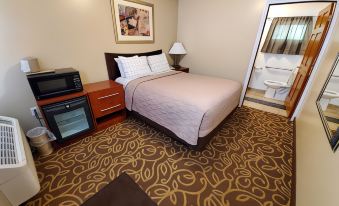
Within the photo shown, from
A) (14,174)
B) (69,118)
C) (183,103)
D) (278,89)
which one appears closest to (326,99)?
(183,103)

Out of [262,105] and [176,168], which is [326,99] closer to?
[176,168]

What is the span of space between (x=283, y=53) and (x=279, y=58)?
19 cm

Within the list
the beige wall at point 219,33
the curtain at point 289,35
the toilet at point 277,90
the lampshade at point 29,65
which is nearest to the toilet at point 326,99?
the beige wall at point 219,33

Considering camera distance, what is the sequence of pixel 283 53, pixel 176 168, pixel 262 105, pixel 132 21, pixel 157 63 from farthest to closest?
pixel 283 53, pixel 262 105, pixel 157 63, pixel 132 21, pixel 176 168

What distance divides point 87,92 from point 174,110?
1.24 m

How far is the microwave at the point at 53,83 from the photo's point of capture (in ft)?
5.59

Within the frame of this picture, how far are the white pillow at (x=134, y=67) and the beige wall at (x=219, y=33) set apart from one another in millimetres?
1430

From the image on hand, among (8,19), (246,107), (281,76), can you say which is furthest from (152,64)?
(281,76)

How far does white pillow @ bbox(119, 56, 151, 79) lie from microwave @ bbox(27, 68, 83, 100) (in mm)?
842

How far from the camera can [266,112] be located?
Answer: 308cm

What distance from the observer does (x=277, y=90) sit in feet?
12.6

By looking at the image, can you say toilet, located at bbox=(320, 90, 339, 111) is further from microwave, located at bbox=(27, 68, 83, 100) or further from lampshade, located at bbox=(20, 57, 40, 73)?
lampshade, located at bbox=(20, 57, 40, 73)

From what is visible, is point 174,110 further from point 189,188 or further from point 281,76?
point 281,76

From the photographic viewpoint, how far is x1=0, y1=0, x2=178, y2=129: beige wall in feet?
5.57
